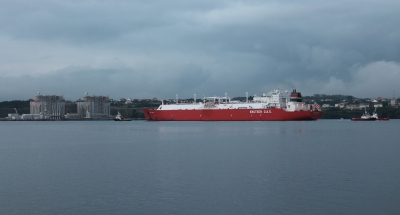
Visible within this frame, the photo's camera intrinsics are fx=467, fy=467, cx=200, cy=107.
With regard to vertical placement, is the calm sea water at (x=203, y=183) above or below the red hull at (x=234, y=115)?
below

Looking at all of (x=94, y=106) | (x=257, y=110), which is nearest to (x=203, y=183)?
(x=257, y=110)

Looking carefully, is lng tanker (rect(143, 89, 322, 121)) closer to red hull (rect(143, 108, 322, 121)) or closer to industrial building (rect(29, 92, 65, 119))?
red hull (rect(143, 108, 322, 121))

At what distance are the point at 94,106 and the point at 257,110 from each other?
7643cm

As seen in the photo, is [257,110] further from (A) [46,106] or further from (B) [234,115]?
(A) [46,106]

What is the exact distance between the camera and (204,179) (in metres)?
15.4

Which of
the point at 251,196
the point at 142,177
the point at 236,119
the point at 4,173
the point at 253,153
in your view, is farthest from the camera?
the point at 236,119

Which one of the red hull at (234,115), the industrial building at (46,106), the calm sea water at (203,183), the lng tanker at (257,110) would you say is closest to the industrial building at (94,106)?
the industrial building at (46,106)

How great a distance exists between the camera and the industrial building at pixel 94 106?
13012 centimetres

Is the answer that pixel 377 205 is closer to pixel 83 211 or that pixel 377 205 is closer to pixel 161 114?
pixel 83 211

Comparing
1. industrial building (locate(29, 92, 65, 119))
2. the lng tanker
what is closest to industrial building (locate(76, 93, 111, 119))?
industrial building (locate(29, 92, 65, 119))

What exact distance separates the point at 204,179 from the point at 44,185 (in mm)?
5071

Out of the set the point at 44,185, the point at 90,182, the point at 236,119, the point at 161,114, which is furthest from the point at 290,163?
the point at 161,114

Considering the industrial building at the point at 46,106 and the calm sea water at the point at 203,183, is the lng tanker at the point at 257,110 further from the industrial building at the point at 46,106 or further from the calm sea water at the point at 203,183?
the industrial building at the point at 46,106

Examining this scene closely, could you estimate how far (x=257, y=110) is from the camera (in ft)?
211
